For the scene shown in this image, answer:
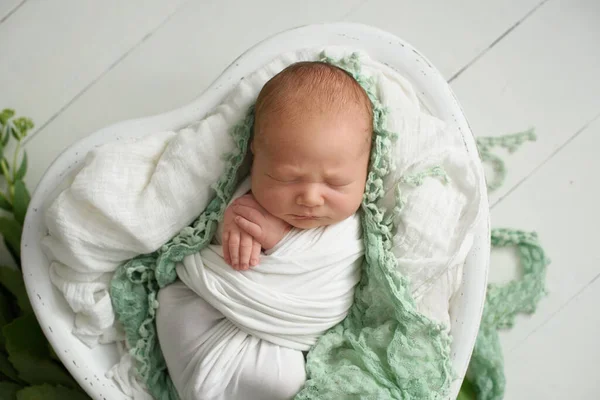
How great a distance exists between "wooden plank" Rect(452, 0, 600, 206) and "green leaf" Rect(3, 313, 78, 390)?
1.01m

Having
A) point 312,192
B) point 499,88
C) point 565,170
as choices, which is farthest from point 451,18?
point 312,192

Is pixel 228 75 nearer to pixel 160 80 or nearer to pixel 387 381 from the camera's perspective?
pixel 160 80

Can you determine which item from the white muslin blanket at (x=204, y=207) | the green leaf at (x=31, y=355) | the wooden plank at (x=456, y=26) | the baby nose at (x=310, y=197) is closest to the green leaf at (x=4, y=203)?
the green leaf at (x=31, y=355)

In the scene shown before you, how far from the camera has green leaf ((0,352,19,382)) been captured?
1.14 meters

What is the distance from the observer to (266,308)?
0.89m

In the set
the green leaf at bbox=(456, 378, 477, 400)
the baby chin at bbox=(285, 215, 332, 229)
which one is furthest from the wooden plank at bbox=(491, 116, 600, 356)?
the baby chin at bbox=(285, 215, 332, 229)

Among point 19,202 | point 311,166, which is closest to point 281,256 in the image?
point 311,166

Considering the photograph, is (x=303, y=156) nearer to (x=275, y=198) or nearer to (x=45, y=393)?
(x=275, y=198)

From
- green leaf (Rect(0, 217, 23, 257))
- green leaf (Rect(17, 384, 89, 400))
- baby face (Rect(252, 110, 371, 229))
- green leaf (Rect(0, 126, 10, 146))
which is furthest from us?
green leaf (Rect(0, 126, 10, 146))

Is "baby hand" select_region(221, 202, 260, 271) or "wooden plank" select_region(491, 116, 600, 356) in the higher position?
"baby hand" select_region(221, 202, 260, 271)

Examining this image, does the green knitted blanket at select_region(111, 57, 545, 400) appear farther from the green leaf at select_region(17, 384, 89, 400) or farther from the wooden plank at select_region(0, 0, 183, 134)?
the wooden plank at select_region(0, 0, 183, 134)

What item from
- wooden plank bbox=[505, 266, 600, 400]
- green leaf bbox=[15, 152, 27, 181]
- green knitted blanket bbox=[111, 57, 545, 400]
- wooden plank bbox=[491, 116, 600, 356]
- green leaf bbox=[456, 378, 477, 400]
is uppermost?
green leaf bbox=[15, 152, 27, 181]

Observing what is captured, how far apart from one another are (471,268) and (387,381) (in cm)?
24

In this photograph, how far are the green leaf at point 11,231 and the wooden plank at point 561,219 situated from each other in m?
1.05
